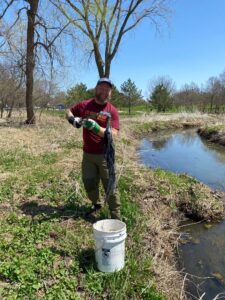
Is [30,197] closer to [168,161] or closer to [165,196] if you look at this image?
[165,196]

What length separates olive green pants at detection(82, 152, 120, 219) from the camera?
5238 millimetres

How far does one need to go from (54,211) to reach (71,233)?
861 mm

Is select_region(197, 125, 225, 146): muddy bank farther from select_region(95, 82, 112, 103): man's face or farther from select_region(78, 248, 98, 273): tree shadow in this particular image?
select_region(78, 248, 98, 273): tree shadow

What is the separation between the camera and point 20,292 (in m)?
3.65

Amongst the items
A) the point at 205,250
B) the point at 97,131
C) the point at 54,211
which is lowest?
the point at 205,250

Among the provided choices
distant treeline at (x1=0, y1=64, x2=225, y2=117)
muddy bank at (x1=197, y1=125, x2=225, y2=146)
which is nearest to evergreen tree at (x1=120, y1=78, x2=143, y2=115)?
distant treeline at (x1=0, y1=64, x2=225, y2=117)

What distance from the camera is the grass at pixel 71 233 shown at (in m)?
3.93

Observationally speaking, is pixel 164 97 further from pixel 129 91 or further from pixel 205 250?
pixel 205 250

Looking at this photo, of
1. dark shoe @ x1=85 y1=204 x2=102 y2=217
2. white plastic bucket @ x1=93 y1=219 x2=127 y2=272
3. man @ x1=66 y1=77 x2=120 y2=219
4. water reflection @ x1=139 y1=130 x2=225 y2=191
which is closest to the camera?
white plastic bucket @ x1=93 y1=219 x2=127 y2=272

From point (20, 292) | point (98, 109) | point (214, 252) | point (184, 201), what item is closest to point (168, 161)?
point (184, 201)

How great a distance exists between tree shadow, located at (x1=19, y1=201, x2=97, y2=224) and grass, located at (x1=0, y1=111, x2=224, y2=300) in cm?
1

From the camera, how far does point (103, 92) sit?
16.5 feet

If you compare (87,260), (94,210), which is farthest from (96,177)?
(87,260)

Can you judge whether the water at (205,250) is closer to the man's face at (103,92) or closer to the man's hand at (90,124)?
the man's hand at (90,124)
